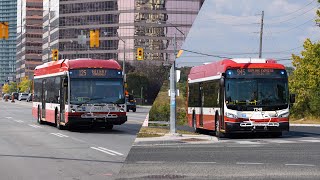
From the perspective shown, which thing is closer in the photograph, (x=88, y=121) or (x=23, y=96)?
(x=88, y=121)

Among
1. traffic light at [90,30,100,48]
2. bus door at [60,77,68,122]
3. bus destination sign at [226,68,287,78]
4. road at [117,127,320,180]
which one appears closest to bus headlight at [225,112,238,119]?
road at [117,127,320,180]

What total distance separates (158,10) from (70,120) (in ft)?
53.6

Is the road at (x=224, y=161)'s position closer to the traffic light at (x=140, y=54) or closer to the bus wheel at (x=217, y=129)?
the bus wheel at (x=217, y=129)

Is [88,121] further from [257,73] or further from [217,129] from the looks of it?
[257,73]

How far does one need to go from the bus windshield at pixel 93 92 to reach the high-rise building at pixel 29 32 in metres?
2.10

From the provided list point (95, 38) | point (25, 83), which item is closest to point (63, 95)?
point (25, 83)

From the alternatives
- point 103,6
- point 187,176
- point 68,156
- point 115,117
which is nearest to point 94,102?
point 115,117

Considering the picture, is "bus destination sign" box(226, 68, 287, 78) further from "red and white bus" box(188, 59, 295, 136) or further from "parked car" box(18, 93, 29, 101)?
"parked car" box(18, 93, 29, 101)

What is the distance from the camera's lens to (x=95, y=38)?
5664 millimetres

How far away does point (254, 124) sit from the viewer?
61.8ft

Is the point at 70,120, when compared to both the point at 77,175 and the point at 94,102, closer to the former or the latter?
the point at 94,102

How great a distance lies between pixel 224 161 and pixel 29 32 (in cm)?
492

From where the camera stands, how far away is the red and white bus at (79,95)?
17.1 m

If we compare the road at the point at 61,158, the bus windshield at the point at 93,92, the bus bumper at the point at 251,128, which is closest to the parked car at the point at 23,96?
the bus windshield at the point at 93,92
